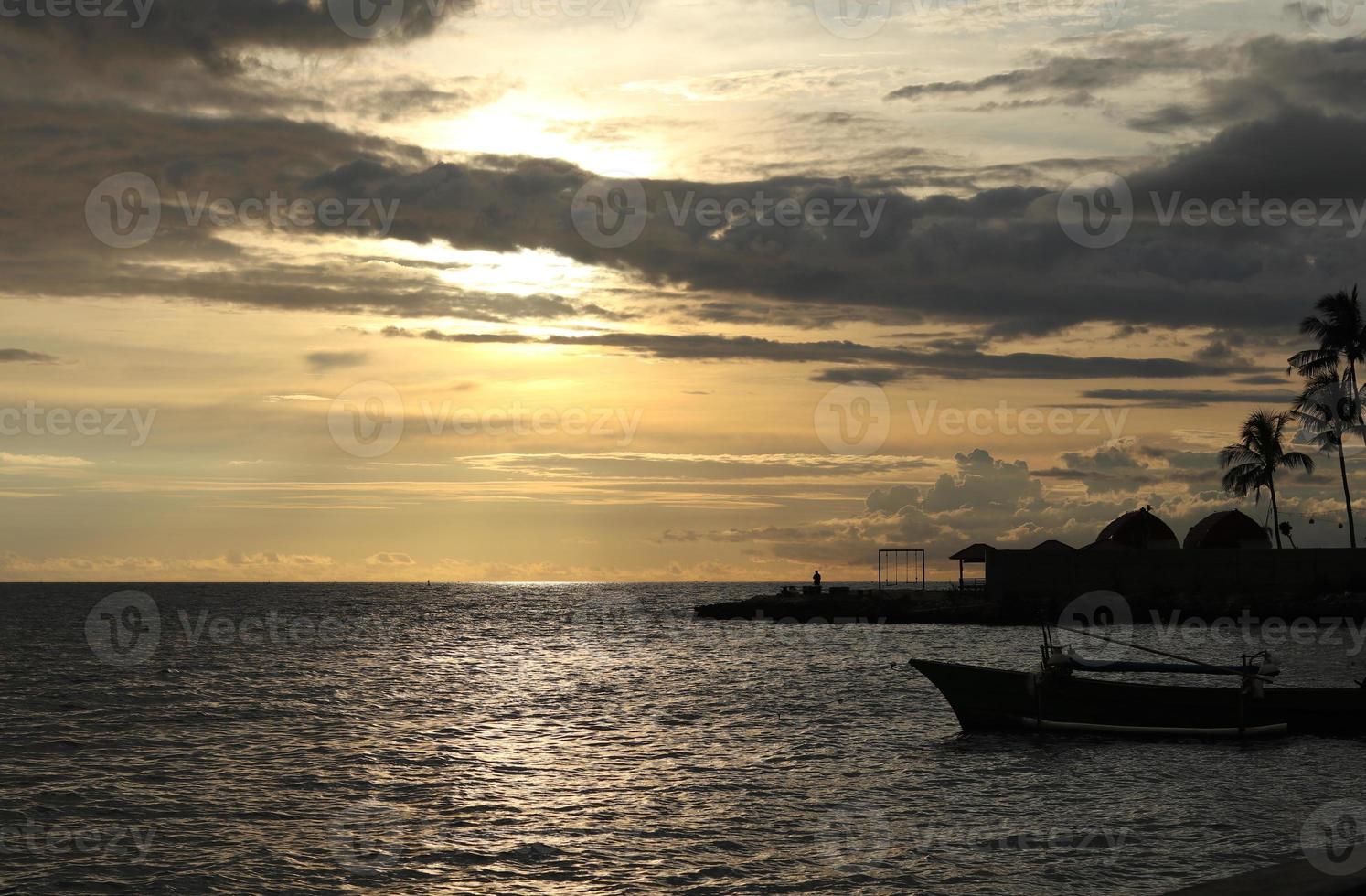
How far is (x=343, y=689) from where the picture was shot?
5453 cm

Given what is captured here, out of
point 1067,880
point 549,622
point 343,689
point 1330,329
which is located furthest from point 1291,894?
point 549,622

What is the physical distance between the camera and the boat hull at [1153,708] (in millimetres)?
34219

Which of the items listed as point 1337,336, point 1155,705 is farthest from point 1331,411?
point 1155,705

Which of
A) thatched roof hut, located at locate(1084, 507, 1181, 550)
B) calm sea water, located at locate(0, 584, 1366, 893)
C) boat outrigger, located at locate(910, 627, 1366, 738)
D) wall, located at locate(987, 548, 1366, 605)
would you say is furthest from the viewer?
thatched roof hut, located at locate(1084, 507, 1181, 550)

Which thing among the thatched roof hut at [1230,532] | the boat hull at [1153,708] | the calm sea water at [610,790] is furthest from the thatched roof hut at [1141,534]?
the boat hull at [1153,708]

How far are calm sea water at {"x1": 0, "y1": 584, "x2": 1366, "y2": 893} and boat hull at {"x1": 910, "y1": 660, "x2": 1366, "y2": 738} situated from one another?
2.10ft

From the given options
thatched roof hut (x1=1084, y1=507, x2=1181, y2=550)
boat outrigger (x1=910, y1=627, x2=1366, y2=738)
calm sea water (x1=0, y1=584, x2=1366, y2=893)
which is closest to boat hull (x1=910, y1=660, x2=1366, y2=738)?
boat outrigger (x1=910, y1=627, x2=1366, y2=738)

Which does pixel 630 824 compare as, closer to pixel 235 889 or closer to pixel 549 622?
pixel 235 889

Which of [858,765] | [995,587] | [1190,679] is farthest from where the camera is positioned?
[995,587]

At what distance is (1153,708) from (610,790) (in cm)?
1659

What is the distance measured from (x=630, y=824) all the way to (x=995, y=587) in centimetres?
7133

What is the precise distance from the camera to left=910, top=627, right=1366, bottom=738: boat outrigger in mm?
34188

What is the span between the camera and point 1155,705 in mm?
34531

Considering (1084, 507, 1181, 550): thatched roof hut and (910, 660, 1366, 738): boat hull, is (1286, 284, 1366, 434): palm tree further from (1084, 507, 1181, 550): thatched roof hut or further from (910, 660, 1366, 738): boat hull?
(910, 660, 1366, 738): boat hull
